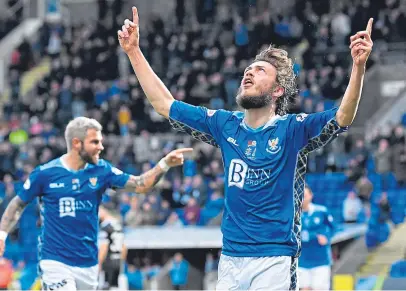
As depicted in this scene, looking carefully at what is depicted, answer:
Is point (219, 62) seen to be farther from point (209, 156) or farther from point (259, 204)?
point (259, 204)

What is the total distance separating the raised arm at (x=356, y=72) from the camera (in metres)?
5.05

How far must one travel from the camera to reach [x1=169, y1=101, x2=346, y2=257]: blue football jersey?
5.41 m

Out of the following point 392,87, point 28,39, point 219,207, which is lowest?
point 219,207

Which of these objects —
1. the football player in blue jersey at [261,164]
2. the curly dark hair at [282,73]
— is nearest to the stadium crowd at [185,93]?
the curly dark hair at [282,73]

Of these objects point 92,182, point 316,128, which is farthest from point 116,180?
point 316,128

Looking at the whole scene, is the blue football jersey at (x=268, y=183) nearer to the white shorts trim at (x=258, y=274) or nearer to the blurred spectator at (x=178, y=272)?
the white shorts trim at (x=258, y=274)

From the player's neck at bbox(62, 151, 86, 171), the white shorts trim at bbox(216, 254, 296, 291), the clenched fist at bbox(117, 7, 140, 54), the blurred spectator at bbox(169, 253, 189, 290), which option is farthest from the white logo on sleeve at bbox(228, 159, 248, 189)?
the blurred spectator at bbox(169, 253, 189, 290)

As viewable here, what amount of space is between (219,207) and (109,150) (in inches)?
198

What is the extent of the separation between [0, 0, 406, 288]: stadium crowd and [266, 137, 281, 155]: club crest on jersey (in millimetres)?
12774

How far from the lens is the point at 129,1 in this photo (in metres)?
31.1

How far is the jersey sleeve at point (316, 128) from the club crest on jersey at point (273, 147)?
0.11 meters

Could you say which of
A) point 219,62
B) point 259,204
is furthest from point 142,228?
point 259,204

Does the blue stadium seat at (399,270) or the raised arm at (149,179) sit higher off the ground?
the raised arm at (149,179)

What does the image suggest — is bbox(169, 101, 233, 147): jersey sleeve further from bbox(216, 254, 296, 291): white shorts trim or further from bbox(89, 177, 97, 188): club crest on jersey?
bbox(89, 177, 97, 188): club crest on jersey
